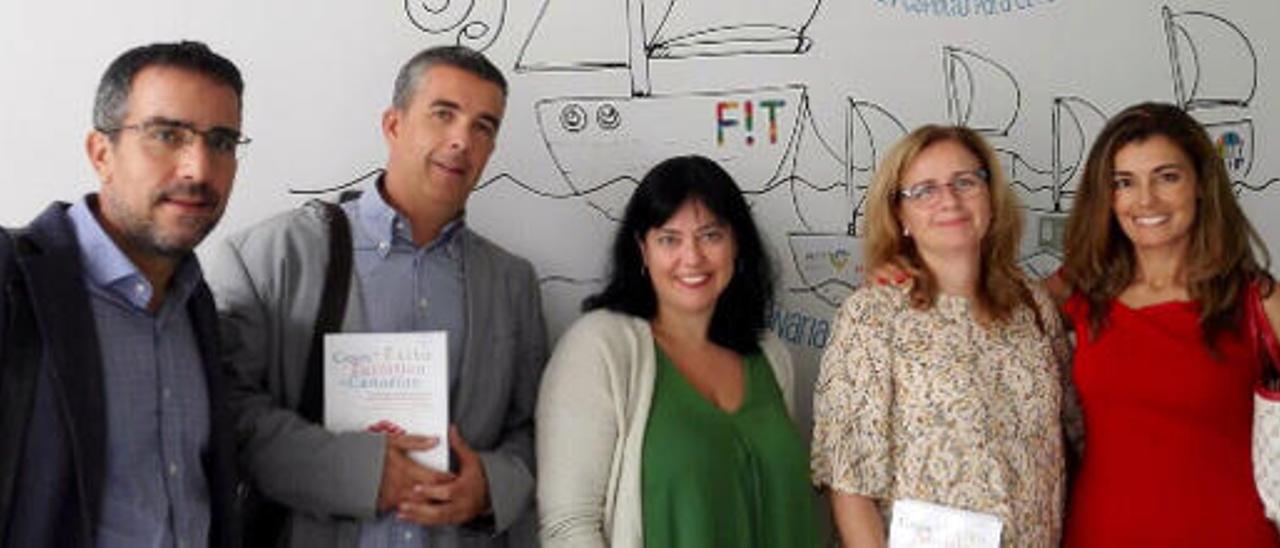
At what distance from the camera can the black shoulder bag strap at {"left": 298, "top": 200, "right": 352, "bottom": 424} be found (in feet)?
6.11

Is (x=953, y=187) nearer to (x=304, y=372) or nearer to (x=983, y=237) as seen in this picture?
(x=983, y=237)

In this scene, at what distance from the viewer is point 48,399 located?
1.39 metres

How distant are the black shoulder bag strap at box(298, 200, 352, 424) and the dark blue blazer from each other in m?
0.44

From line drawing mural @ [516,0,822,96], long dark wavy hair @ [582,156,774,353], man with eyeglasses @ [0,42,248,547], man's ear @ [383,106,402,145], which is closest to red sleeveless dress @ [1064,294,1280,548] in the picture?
long dark wavy hair @ [582,156,774,353]

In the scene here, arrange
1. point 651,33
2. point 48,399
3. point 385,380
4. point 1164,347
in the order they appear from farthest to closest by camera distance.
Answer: point 651,33 → point 1164,347 → point 385,380 → point 48,399

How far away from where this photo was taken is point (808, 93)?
8.01ft

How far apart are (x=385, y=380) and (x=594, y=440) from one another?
0.40 meters

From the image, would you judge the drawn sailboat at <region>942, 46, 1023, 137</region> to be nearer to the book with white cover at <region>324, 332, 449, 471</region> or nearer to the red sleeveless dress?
the red sleeveless dress

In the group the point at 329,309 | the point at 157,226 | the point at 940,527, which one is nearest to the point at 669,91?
the point at 329,309

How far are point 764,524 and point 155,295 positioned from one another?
3.73 ft

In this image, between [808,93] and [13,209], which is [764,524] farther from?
[13,209]

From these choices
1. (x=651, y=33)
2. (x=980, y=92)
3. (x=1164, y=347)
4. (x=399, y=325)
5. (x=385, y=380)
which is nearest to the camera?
(x=385, y=380)


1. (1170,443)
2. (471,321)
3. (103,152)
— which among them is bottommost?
(1170,443)

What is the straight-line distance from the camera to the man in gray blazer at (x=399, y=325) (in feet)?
5.87
